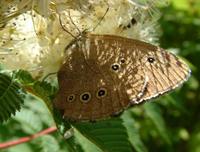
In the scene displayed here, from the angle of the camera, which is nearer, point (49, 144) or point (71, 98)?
point (71, 98)

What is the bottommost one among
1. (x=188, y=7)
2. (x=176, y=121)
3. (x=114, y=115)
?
(x=176, y=121)

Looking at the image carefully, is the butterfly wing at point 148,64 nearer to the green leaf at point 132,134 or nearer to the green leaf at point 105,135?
the green leaf at point 105,135

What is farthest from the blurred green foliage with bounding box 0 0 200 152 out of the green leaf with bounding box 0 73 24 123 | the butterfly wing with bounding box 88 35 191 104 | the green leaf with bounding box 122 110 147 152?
the green leaf with bounding box 0 73 24 123

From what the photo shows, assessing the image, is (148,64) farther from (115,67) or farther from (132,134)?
(132,134)

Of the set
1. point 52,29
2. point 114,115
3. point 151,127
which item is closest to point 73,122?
point 114,115

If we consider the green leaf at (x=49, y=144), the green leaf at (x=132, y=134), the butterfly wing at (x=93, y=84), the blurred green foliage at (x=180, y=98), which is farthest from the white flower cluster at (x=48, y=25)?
the blurred green foliage at (x=180, y=98)

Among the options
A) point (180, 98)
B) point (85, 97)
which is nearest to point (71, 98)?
point (85, 97)

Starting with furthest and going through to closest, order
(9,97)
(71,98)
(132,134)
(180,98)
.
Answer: (180,98) < (132,134) < (71,98) < (9,97)

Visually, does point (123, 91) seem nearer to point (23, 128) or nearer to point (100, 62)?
point (100, 62)
